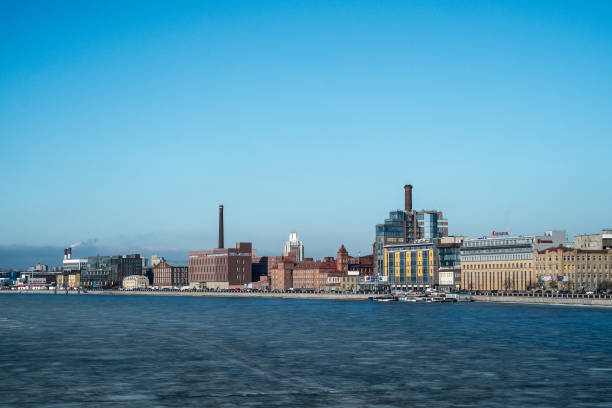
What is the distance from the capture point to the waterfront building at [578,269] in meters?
190

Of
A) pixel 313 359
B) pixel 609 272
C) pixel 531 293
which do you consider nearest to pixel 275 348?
pixel 313 359

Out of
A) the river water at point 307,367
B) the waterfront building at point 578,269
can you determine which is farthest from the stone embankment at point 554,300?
the river water at point 307,367

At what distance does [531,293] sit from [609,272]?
1035 inches

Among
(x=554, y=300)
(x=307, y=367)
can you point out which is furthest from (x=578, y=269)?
(x=307, y=367)

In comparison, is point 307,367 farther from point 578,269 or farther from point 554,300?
point 578,269

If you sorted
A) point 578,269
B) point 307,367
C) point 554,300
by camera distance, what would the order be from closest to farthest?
point 307,367 < point 554,300 < point 578,269

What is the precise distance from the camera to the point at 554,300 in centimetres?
15900

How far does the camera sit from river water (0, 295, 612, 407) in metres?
40.0

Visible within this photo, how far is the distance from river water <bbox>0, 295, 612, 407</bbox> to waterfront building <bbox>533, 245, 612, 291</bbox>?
10874 centimetres

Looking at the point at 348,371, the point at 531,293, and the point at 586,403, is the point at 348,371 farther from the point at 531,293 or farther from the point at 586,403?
the point at 531,293

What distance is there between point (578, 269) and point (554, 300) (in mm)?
34671

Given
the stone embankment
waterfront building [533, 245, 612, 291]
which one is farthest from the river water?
waterfront building [533, 245, 612, 291]

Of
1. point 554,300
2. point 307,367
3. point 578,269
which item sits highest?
point 578,269

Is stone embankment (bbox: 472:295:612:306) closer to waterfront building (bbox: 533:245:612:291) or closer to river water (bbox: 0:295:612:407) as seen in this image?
waterfront building (bbox: 533:245:612:291)
